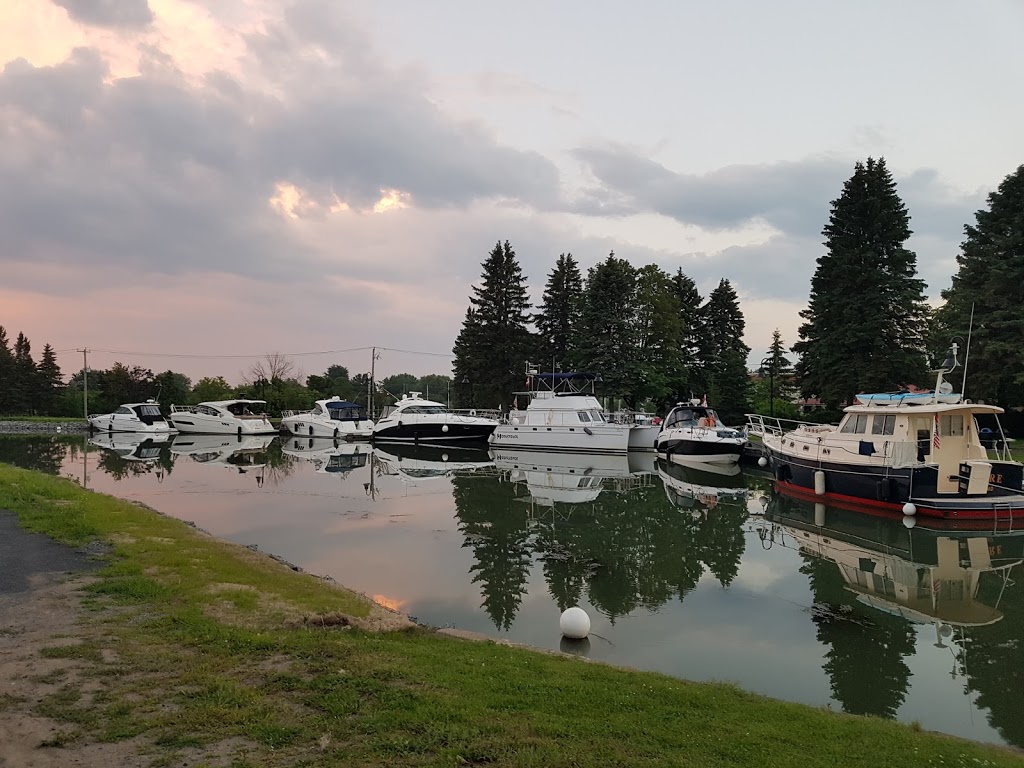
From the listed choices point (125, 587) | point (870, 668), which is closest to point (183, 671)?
point (125, 587)

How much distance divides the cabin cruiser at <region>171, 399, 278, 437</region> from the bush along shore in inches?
1814

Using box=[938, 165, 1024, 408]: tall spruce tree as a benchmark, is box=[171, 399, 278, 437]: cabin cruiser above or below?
below

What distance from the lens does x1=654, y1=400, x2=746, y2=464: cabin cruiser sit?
30.2 meters

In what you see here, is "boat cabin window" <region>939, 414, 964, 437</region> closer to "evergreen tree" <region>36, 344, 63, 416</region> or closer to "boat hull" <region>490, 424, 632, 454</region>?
"boat hull" <region>490, 424, 632, 454</region>

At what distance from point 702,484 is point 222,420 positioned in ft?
131

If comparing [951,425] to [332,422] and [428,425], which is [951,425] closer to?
[428,425]

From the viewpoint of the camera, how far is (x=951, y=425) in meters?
18.0

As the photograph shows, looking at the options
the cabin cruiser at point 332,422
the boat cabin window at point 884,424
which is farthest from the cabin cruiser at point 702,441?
the cabin cruiser at point 332,422

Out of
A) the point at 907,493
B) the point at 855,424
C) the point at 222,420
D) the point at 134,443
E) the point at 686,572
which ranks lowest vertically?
the point at 134,443

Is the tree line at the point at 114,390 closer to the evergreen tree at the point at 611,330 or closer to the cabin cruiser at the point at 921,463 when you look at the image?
the evergreen tree at the point at 611,330

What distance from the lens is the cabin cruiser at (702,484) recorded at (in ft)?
71.1

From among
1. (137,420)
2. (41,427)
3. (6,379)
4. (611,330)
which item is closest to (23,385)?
(6,379)

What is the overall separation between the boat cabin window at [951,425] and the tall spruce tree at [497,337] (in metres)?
34.4

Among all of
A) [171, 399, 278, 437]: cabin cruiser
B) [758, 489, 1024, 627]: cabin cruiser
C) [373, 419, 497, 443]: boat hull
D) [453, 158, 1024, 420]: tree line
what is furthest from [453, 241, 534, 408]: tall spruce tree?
[758, 489, 1024, 627]: cabin cruiser
